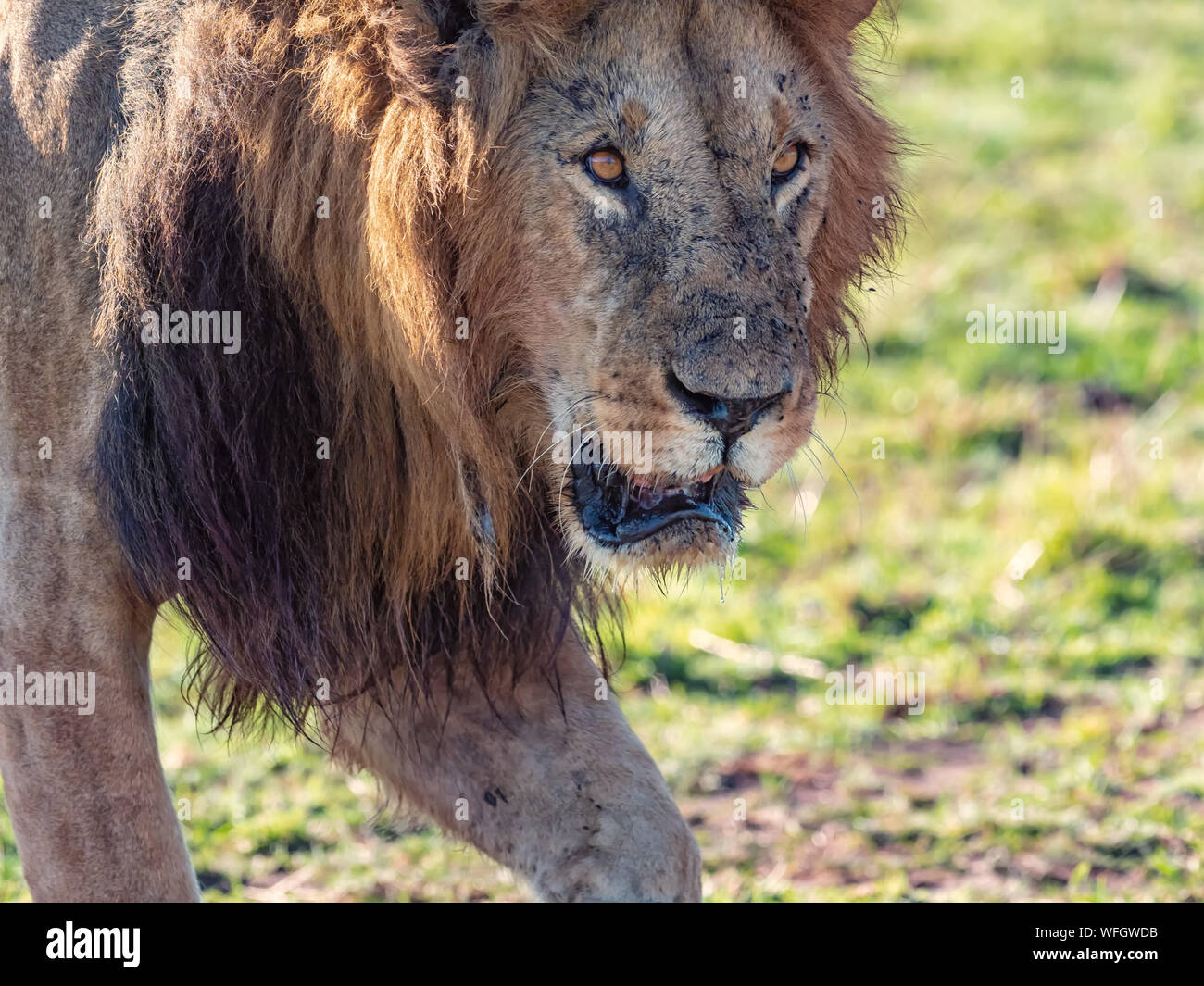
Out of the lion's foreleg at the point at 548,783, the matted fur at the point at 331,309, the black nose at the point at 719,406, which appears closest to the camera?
the black nose at the point at 719,406

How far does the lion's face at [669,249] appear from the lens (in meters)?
2.78

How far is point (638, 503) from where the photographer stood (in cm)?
302

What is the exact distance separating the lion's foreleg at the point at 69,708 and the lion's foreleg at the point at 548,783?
1.74ft

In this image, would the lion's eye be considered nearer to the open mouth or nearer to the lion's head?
the lion's head

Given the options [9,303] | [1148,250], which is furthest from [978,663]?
[1148,250]

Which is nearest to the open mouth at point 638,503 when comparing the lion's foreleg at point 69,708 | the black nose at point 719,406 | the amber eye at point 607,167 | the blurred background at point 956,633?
the black nose at point 719,406

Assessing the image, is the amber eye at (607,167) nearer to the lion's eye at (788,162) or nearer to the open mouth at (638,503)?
the lion's eye at (788,162)

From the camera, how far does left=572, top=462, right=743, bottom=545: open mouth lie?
2.98 m

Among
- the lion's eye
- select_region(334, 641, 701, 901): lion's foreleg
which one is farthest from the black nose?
select_region(334, 641, 701, 901): lion's foreleg

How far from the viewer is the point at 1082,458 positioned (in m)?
7.05

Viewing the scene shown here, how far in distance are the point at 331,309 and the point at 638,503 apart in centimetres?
64

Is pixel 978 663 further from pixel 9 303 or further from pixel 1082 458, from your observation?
pixel 9 303
